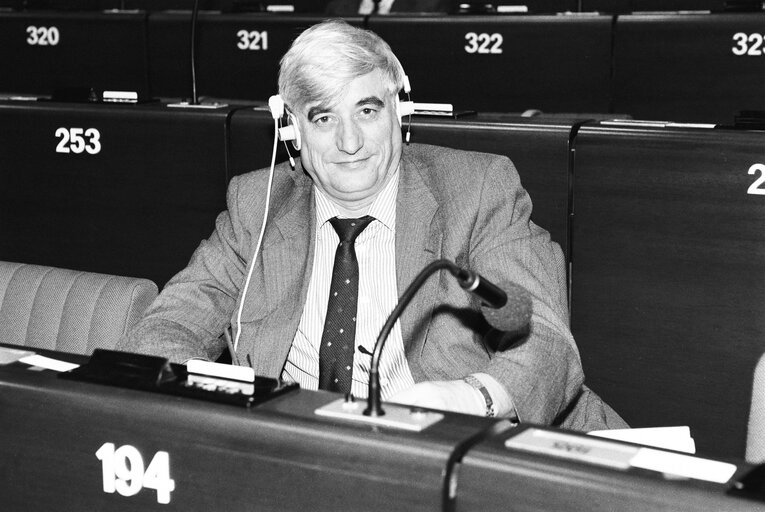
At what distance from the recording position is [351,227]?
6.63ft

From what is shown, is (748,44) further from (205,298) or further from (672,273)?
(205,298)

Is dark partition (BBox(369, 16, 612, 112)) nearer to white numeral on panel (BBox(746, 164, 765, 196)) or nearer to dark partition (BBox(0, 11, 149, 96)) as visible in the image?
dark partition (BBox(0, 11, 149, 96))

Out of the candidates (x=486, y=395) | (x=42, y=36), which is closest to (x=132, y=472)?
(x=486, y=395)

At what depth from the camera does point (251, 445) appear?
1.04 metres

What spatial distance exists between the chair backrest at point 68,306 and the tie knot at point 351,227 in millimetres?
393

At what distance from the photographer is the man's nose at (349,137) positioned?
1923 mm

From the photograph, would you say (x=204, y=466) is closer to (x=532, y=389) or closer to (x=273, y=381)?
(x=273, y=381)

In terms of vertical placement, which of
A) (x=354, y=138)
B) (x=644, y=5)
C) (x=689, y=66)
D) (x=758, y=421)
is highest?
(x=644, y=5)

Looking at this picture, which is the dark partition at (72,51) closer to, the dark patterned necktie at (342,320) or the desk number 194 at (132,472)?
the dark patterned necktie at (342,320)

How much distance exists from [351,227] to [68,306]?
0.59 meters

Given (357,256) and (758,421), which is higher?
(357,256)

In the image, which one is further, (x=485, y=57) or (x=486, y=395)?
(x=485, y=57)

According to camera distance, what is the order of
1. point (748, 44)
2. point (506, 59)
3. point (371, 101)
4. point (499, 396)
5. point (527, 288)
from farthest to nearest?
point (506, 59) → point (748, 44) → point (371, 101) → point (527, 288) → point (499, 396)

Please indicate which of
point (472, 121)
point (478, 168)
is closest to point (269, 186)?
point (478, 168)
